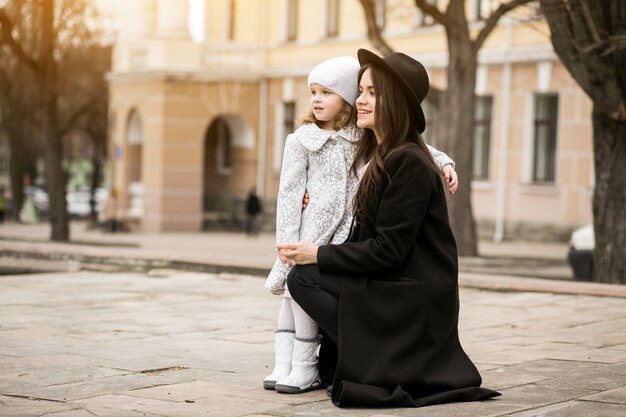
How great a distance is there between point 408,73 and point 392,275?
1015mm

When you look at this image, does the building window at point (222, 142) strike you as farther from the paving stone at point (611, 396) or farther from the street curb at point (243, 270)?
the paving stone at point (611, 396)

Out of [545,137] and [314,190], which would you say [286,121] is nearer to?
[545,137]

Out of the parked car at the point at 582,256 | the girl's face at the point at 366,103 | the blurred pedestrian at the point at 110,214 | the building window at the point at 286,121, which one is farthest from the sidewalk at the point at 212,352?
the building window at the point at 286,121

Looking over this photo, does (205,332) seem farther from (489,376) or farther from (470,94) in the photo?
(470,94)

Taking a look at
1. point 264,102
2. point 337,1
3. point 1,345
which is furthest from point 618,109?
point 264,102

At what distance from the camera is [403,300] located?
6324 millimetres

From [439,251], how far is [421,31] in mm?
27912

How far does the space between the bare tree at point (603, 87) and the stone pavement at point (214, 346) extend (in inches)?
101

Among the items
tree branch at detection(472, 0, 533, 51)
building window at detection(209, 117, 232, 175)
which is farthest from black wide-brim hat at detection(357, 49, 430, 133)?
building window at detection(209, 117, 232, 175)

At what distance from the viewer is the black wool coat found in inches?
245

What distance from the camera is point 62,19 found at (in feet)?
105

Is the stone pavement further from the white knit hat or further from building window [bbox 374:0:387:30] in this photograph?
building window [bbox 374:0:387:30]

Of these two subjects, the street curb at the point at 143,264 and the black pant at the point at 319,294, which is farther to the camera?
the street curb at the point at 143,264

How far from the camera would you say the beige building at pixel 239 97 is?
31.1 meters
